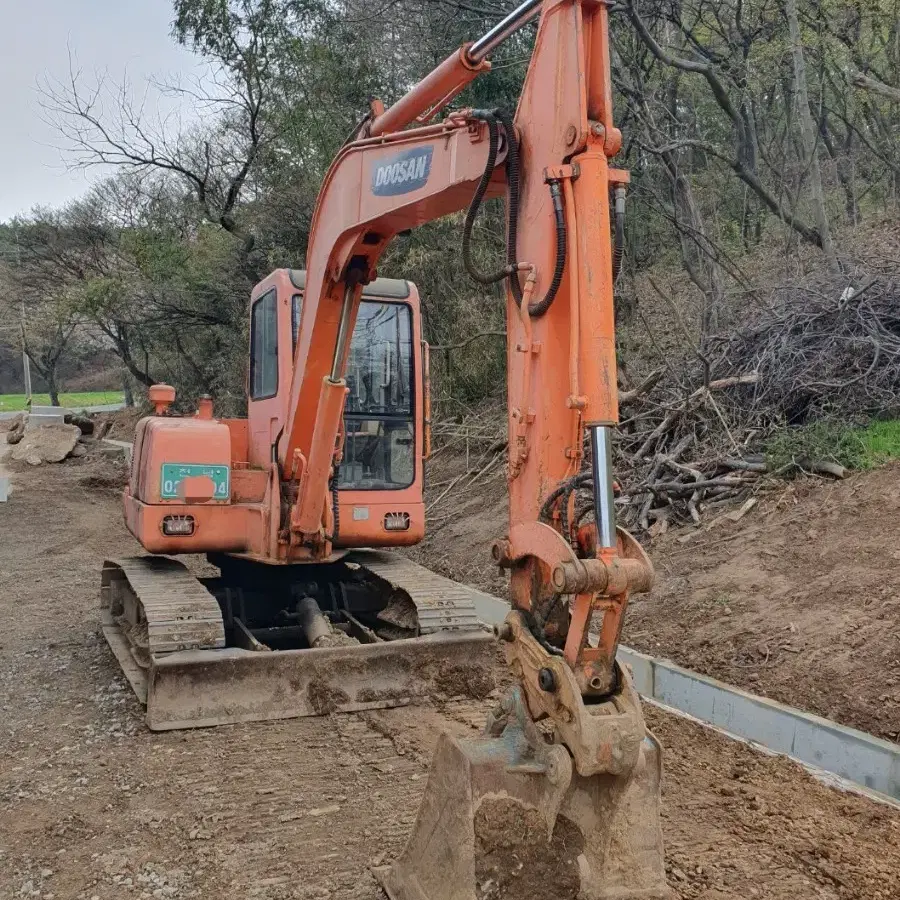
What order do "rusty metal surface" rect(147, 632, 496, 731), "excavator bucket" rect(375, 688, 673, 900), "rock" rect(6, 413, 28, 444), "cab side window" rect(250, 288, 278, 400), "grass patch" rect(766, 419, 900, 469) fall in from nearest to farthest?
"excavator bucket" rect(375, 688, 673, 900)
"rusty metal surface" rect(147, 632, 496, 731)
"cab side window" rect(250, 288, 278, 400)
"grass patch" rect(766, 419, 900, 469)
"rock" rect(6, 413, 28, 444)

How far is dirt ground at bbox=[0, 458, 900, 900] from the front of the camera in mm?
3391

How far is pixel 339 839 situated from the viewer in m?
3.73

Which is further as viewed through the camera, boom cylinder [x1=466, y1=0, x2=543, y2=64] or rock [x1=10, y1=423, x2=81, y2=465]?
rock [x1=10, y1=423, x2=81, y2=465]

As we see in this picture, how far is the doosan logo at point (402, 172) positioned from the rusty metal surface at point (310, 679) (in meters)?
2.53

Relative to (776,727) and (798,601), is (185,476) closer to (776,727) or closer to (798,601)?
(776,727)

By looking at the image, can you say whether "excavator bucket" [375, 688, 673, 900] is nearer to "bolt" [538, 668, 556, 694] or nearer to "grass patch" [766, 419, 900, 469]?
"bolt" [538, 668, 556, 694]

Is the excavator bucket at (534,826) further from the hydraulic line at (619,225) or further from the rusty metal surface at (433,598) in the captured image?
the rusty metal surface at (433,598)

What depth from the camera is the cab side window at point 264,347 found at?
6145mm

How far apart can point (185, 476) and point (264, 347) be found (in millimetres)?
1068

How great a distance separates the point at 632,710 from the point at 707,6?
42.5ft

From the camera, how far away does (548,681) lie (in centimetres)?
279

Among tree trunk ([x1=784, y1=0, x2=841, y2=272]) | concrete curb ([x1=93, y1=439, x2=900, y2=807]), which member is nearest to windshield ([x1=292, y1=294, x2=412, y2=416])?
concrete curb ([x1=93, y1=439, x2=900, y2=807])

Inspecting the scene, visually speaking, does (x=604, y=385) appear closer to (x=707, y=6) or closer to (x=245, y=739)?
(x=245, y=739)

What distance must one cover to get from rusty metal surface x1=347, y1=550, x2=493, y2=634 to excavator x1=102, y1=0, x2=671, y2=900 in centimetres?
2
